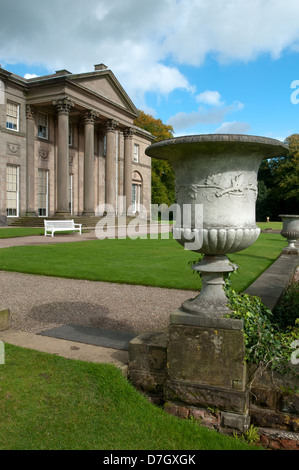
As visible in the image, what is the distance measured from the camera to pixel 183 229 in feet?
10.5

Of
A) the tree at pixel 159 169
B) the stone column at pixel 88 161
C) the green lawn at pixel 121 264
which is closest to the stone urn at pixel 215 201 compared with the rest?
the green lawn at pixel 121 264

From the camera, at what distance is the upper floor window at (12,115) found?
24594 mm

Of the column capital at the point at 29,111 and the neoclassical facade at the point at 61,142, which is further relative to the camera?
the column capital at the point at 29,111

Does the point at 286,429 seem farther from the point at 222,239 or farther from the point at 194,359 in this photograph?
the point at 222,239

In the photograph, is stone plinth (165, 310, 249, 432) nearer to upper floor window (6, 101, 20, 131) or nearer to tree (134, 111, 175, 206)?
upper floor window (6, 101, 20, 131)

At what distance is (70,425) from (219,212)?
78.1 inches

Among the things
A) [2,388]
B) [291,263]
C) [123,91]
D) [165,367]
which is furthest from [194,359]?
[123,91]

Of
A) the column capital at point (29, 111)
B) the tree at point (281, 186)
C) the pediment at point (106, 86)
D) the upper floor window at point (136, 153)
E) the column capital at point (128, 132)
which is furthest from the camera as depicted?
the tree at point (281, 186)

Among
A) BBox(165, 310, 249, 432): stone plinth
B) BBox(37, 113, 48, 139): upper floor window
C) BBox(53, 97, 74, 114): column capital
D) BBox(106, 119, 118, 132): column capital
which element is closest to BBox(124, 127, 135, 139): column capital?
BBox(106, 119, 118, 132): column capital

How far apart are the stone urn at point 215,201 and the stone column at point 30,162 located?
78.8ft

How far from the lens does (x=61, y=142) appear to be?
2497 cm

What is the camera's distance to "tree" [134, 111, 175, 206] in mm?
48125

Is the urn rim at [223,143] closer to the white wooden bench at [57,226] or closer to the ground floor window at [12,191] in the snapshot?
the white wooden bench at [57,226]

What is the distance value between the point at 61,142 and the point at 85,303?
68.6ft
